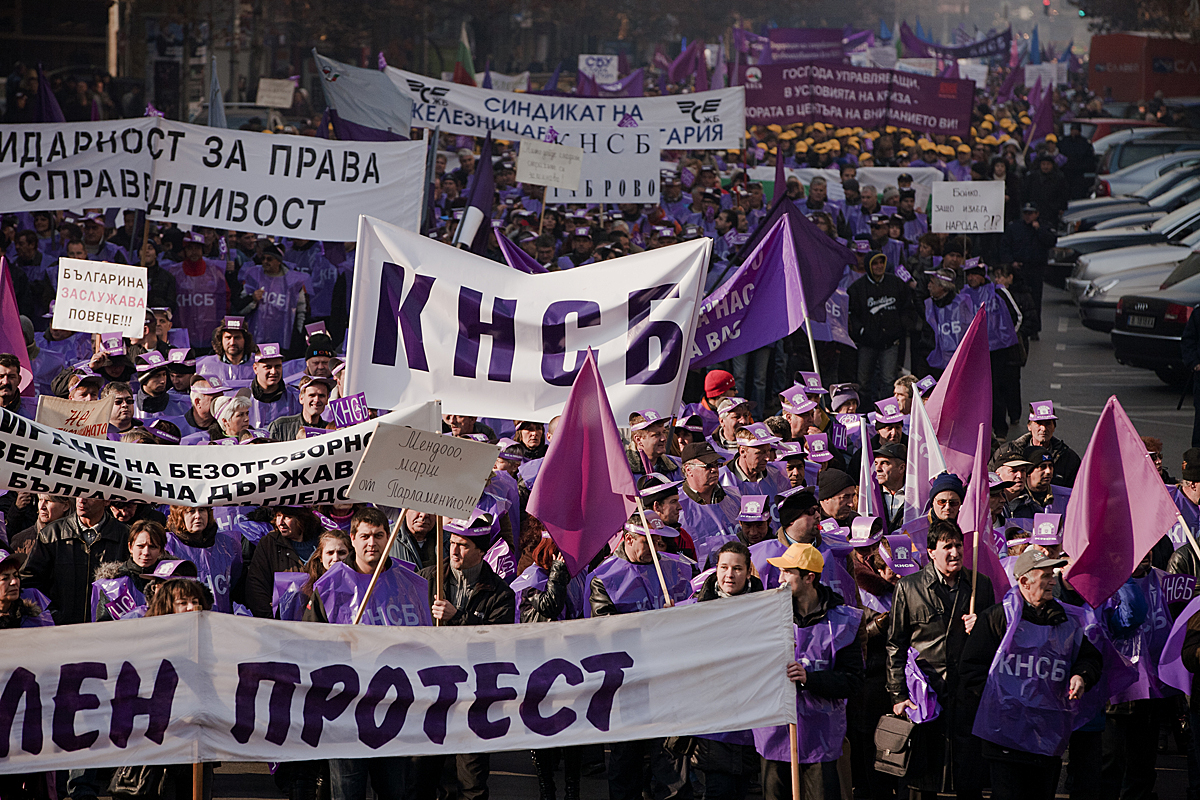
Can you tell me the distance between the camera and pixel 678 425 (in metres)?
11.5

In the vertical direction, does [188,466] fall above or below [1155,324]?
above

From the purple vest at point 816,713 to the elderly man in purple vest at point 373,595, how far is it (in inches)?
68.7

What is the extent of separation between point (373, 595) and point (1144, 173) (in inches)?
1042

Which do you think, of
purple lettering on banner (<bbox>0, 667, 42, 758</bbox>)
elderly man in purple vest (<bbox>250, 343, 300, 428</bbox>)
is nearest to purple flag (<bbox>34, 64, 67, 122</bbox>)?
elderly man in purple vest (<bbox>250, 343, 300, 428</bbox>)

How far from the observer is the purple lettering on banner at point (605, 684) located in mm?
7027

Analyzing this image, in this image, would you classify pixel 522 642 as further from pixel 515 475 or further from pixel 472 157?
pixel 472 157

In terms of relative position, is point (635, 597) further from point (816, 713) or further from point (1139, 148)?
point (1139, 148)

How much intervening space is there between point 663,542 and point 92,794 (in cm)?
318

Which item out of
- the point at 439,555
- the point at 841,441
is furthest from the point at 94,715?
the point at 841,441

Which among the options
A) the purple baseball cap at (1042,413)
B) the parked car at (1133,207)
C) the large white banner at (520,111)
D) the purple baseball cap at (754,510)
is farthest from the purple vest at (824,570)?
the parked car at (1133,207)

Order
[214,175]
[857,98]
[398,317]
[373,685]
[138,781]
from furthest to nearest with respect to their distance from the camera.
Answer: [857,98] → [214,175] → [398,317] → [138,781] → [373,685]

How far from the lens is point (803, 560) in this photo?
7.72 meters

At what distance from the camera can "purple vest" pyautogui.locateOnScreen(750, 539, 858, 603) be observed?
8.30 m

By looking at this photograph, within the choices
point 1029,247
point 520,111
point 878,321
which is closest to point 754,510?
point 878,321
